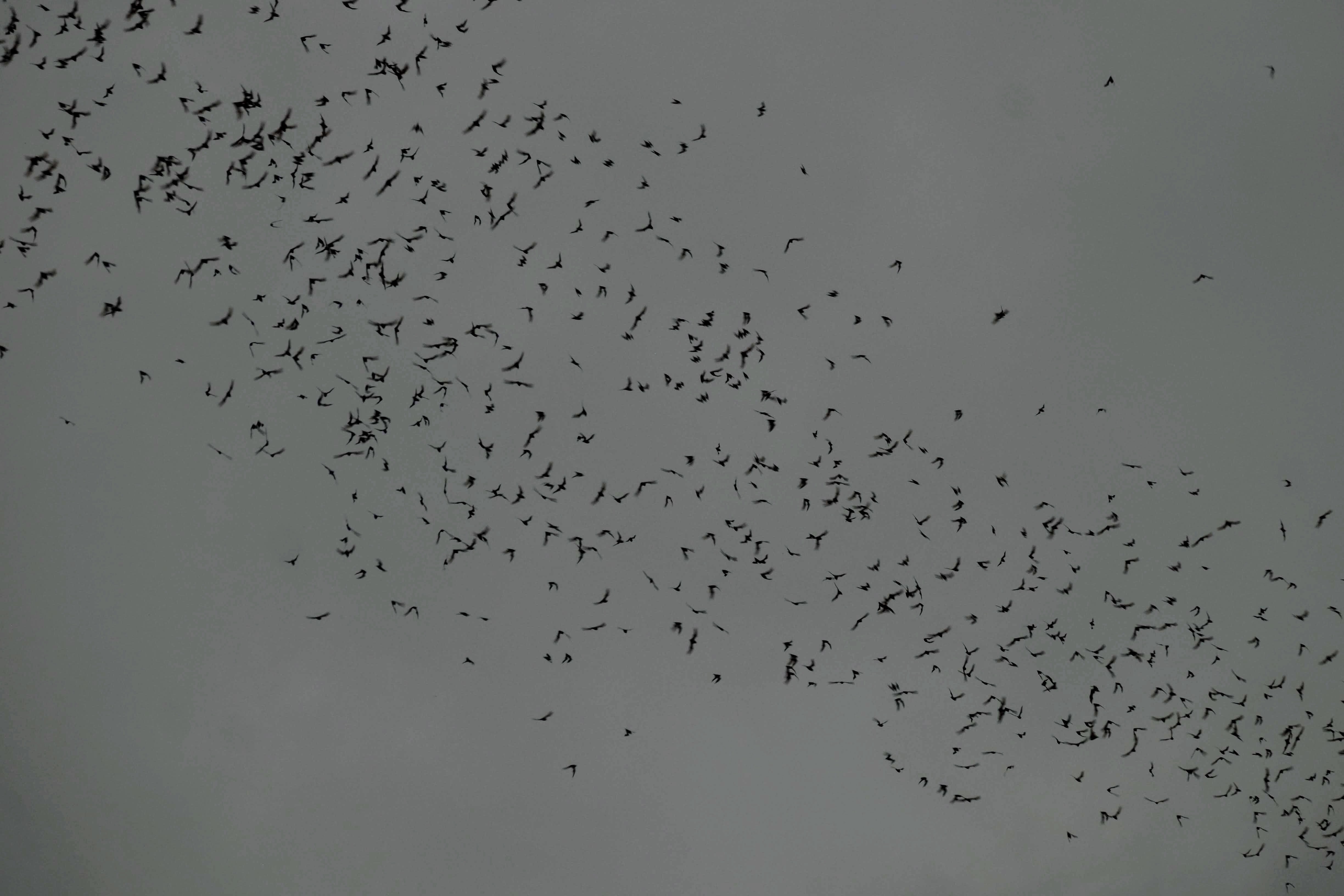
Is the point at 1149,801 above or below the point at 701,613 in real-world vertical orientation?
below

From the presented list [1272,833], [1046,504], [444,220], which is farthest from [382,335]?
[1272,833]

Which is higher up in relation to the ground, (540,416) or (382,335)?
(382,335)

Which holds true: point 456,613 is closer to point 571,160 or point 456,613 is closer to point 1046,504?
point 571,160

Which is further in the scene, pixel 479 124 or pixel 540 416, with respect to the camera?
pixel 540 416

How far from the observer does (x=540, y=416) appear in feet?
84.9

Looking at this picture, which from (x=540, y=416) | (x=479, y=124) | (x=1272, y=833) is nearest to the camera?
(x=479, y=124)

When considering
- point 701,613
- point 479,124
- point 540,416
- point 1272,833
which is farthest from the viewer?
point 1272,833

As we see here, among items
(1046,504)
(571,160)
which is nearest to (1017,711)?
(1046,504)

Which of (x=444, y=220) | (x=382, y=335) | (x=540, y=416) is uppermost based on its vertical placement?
(x=444, y=220)

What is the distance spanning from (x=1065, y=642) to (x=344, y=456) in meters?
28.0

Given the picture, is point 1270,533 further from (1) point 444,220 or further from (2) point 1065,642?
(1) point 444,220

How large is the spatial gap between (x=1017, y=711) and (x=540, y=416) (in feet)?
70.6

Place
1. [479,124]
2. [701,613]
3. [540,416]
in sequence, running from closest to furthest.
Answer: [479,124] < [540,416] < [701,613]

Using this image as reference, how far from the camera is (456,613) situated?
87.8ft
